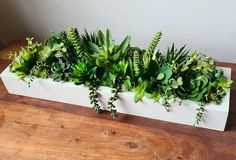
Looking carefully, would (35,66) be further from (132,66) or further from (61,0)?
(61,0)

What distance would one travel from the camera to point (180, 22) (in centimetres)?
115

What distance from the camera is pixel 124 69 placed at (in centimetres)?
75

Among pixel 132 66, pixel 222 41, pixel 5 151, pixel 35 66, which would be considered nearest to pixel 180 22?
pixel 222 41

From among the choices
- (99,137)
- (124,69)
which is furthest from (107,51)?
(99,137)

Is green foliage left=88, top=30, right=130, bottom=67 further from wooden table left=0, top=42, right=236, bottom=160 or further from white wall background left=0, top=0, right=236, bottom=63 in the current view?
white wall background left=0, top=0, right=236, bottom=63

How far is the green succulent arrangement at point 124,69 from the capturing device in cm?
70

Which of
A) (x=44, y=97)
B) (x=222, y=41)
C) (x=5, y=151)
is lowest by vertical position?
(x=5, y=151)

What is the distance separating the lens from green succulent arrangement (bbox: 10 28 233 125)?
70 centimetres

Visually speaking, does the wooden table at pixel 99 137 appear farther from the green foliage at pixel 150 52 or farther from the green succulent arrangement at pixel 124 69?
the green foliage at pixel 150 52

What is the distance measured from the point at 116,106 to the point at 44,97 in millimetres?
258

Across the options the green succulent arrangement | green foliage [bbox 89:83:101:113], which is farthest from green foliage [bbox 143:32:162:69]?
green foliage [bbox 89:83:101:113]

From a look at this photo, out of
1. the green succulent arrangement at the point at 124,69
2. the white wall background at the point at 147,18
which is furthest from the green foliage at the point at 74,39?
the white wall background at the point at 147,18

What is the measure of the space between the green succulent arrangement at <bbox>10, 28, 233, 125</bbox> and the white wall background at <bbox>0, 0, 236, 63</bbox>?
0.36 m

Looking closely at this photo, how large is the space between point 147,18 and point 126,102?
21.0 inches
